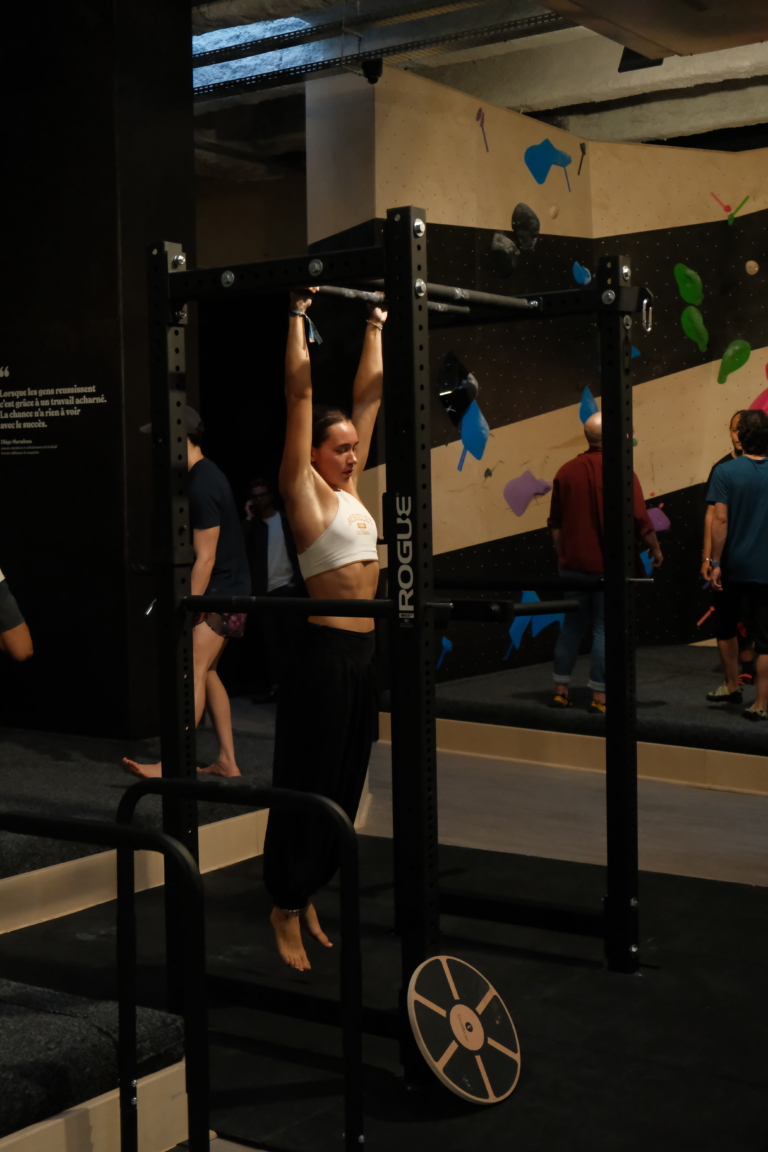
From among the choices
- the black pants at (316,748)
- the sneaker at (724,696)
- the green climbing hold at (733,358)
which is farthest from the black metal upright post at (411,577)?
the green climbing hold at (733,358)

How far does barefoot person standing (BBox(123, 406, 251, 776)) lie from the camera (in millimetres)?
4836

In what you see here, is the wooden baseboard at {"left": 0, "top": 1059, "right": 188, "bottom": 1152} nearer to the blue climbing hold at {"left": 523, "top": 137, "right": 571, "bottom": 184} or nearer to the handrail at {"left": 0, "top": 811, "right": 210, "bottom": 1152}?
the handrail at {"left": 0, "top": 811, "right": 210, "bottom": 1152}

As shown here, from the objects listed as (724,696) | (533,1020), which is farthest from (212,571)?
(724,696)

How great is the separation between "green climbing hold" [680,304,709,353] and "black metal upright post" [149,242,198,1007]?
6012 millimetres

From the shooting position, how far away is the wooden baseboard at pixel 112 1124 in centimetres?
230

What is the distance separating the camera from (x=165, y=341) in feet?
10.4

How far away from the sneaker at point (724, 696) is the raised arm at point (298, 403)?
369 centimetres

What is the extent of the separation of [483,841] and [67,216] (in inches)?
140

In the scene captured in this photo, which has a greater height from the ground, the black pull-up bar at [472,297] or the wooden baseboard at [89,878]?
the black pull-up bar at [472,297]

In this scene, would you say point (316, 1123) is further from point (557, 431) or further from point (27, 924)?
point (557, 431)

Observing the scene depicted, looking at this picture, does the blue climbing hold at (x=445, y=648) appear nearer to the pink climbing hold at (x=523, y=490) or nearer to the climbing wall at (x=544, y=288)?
the climbing wall at (x=544, y=288)

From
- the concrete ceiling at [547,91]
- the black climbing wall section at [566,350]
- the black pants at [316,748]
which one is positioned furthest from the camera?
the black climbing wall section at [566,350]

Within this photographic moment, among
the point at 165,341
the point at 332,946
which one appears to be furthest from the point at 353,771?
the point at 165,341

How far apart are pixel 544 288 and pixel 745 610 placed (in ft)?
8.80
